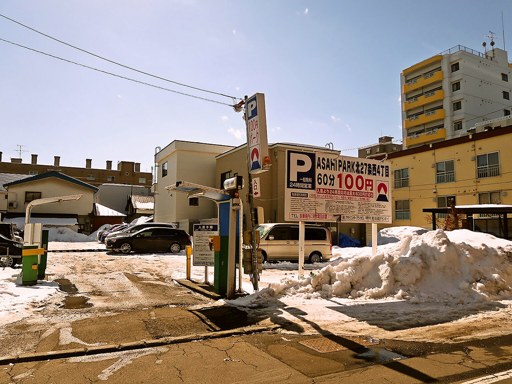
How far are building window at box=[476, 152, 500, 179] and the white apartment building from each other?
21.3 meters

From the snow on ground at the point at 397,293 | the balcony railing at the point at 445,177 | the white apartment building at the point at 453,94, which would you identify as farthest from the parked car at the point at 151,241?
the white apartment building at the point at 453,94

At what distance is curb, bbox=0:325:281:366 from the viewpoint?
5.27m

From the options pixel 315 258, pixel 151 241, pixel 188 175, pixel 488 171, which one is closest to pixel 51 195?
pixel 188 175

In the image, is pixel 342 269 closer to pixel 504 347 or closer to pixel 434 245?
pixel 434 245

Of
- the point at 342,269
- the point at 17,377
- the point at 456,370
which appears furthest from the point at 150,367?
the point at 342,269

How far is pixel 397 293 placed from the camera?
936 centimetres

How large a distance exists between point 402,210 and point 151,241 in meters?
22.4

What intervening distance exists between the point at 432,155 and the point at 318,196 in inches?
936

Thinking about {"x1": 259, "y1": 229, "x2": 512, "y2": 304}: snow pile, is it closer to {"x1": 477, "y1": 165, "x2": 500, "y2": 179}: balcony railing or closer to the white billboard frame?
the white billboard frame

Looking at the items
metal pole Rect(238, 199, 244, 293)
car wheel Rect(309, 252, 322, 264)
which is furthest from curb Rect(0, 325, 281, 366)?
car wheel Rect(309, 252, 322, 264)

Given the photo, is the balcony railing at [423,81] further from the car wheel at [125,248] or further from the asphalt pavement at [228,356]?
the asphalt pavement at [228,356]

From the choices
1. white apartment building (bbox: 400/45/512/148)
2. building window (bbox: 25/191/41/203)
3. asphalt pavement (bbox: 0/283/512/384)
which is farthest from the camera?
white apartment building (bbox: 400/45/512/148)

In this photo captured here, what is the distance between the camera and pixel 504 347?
5.84m

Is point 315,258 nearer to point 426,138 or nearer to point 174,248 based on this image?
point 174,248
